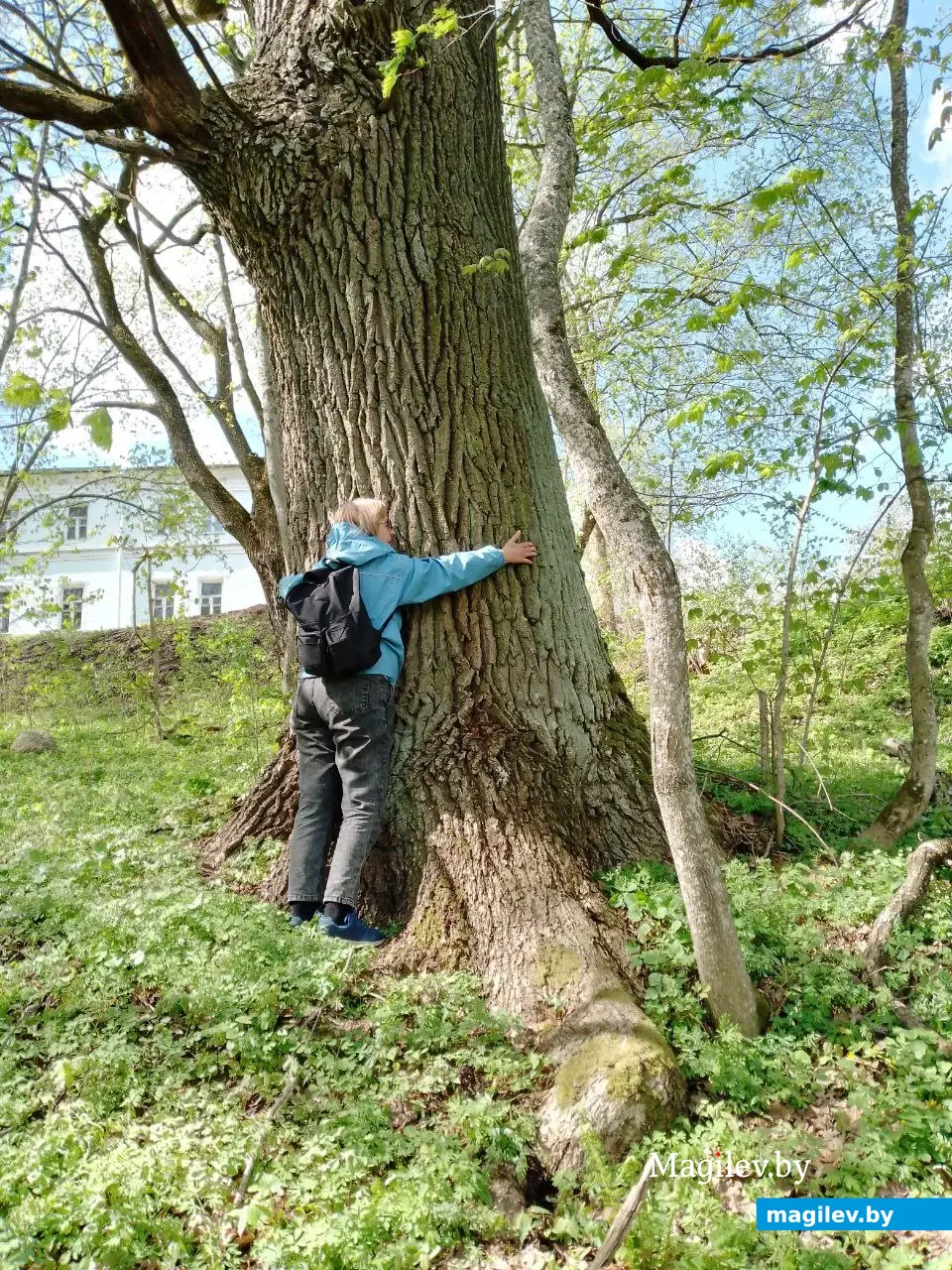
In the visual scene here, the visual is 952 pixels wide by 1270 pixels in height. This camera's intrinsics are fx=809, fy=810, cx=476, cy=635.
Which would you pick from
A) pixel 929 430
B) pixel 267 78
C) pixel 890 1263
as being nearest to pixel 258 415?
pixel 267 78

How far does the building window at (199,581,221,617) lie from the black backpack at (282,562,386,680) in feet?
99.4

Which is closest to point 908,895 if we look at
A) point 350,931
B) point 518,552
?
point 518,552

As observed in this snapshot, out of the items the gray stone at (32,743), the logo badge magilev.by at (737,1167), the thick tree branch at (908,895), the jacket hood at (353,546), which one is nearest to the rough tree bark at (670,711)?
the logo badge magilev.by at (737,1167)

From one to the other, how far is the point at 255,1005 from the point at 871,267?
5.59 metres

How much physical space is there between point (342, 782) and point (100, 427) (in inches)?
76.2

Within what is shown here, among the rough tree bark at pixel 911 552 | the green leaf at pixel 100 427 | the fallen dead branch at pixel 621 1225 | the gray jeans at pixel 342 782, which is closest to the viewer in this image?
the fallen dead branch at pixel 621 1225

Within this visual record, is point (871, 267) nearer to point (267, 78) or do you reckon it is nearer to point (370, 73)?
point (370, 73)

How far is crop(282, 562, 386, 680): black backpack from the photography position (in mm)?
3750

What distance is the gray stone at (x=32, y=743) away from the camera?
10.4m

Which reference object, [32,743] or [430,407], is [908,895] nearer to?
[430,407]

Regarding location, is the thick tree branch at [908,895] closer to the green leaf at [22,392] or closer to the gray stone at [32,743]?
the green leaf at [22,392]

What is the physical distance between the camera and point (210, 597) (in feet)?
113

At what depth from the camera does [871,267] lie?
531 cm

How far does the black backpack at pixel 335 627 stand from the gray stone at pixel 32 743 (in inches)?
315
